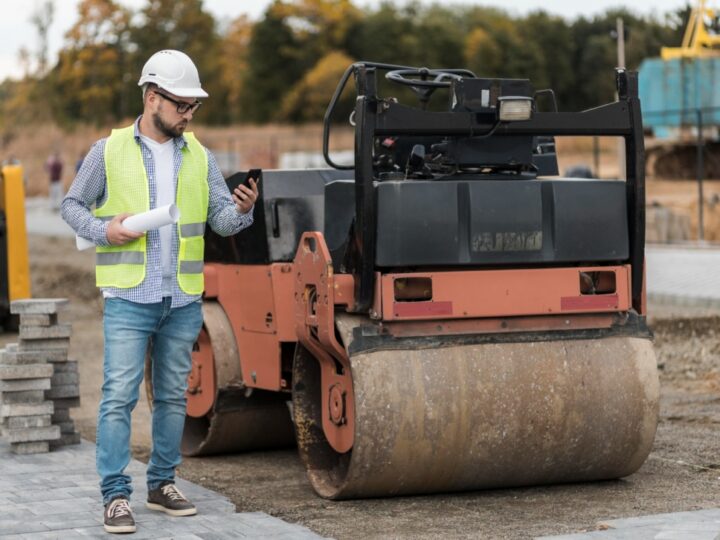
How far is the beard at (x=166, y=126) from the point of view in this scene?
19.6 feet

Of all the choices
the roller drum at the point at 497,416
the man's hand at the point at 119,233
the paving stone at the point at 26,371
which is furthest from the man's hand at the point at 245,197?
the paving stone at the point at 26,371

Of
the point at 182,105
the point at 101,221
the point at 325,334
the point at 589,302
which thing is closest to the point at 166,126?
the point at 182,105

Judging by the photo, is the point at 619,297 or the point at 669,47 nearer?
the point at 619,297

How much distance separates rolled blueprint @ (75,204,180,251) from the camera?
5.68 metres

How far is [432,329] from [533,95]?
1163 millimetres

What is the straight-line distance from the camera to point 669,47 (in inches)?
1468

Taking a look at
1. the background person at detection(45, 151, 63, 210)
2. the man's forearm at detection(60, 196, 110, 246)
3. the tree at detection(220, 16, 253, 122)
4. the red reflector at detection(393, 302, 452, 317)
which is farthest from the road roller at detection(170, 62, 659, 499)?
the tree at detection(220, 16, 253, 122)

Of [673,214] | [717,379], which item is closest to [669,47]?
[673,214]

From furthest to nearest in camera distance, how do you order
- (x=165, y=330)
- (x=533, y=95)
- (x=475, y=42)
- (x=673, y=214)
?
(x=475, y=42) < (x=673, y=214) < (x=533, y=95) < (x=165, y=330)

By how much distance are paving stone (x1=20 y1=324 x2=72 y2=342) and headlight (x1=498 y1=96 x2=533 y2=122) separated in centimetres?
293

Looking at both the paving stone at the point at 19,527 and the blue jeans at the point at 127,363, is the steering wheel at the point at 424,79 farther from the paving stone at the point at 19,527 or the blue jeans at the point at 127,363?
the paving stone at the point at 19,527

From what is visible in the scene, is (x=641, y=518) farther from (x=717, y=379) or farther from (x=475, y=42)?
(x=475, y=42)

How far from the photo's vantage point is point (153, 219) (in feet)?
18.7

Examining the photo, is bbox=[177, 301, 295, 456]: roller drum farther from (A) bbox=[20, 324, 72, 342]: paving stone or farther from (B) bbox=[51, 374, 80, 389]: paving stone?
(A) bbox=[20, 324, 72, 342]: paving stone
